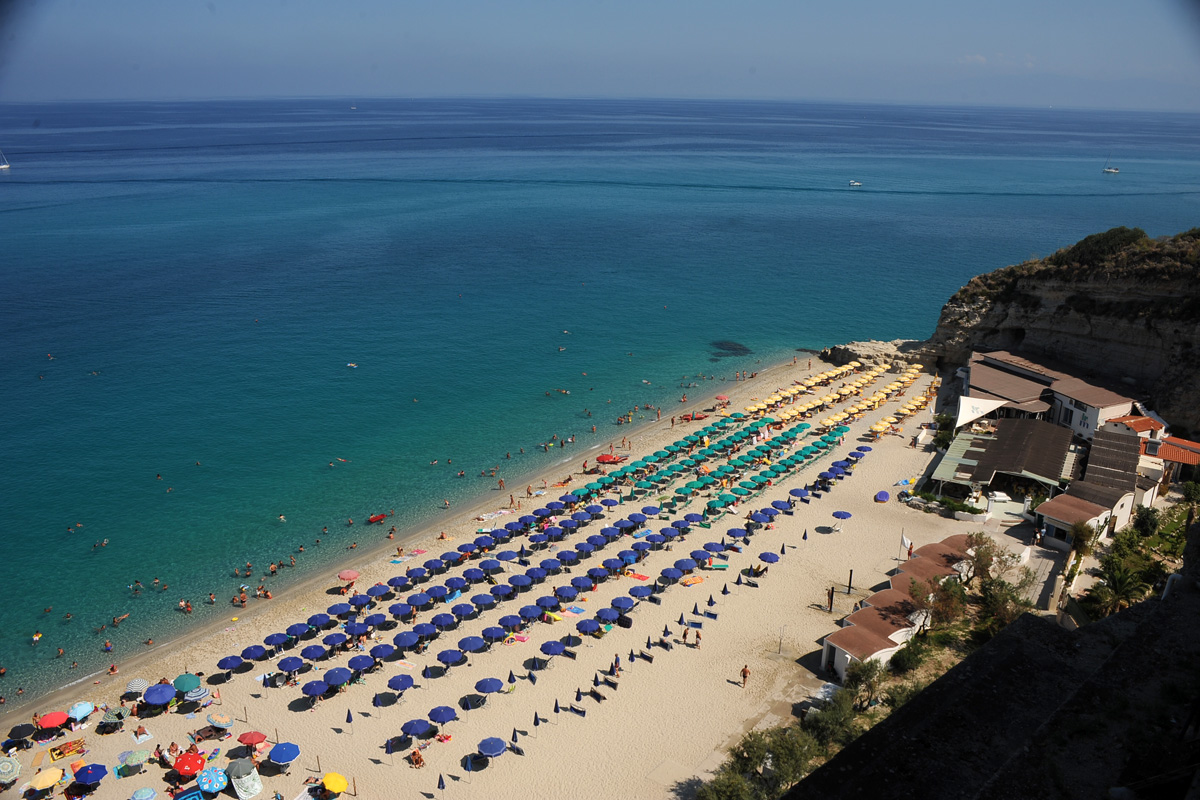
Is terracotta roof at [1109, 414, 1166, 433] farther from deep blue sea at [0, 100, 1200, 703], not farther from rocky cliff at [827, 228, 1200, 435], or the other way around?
deep blue sea at [0, 100, 1200, 703]

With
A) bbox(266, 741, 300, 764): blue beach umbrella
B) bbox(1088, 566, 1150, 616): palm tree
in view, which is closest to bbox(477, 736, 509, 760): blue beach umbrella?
bbox(266, 741, 300, 764): blue beach umbrella

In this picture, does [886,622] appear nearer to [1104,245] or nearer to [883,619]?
[883,619]

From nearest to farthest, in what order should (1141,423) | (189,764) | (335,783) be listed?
(335,783)
(189,764)
(1141,423)

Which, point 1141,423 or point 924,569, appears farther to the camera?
point 1141,423

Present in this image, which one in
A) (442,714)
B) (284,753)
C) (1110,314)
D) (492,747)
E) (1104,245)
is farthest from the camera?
(1104,245)

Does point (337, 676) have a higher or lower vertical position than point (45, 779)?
higher

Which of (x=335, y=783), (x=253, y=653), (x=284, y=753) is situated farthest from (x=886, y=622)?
(x=253, y=653)

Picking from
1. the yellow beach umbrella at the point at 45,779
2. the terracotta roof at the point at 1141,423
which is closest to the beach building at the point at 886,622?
the terracotta roof at the point at 1141,423

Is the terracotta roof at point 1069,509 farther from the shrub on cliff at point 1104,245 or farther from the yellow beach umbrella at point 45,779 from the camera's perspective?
the yellow beach umbrella at point 45,779
